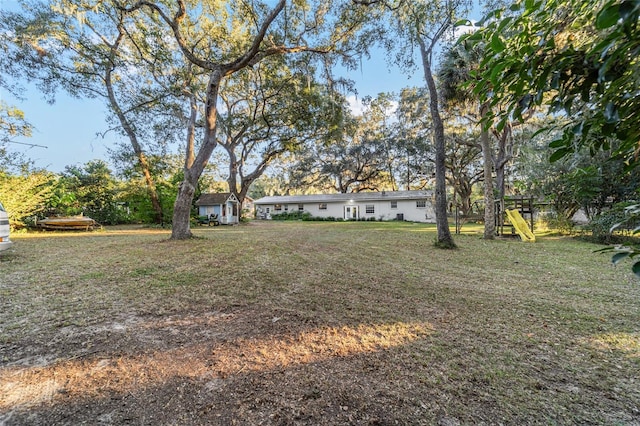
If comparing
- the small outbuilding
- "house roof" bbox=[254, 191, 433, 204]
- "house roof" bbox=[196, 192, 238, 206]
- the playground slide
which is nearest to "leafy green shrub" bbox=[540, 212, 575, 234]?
the playground slide

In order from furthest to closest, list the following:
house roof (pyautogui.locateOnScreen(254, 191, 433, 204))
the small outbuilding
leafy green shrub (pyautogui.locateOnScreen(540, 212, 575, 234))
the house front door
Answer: the house front door → house roof (pyautogui.locateOnScreen(254, 191, 433, 204)) → the small outbuilding → leafy green shrub (pyautogui.locateOnScreen(540, 212, 575, 234))

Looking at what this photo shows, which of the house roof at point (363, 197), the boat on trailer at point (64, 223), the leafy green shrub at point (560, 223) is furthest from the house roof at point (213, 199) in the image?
the leafy green shrub at point (560, 223)

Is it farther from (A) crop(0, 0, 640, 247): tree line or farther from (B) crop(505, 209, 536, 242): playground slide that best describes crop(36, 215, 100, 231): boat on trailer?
(B) crop(505, 209, 536, 242): playground slide

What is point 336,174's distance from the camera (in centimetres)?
3005

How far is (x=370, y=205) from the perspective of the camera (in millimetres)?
25875

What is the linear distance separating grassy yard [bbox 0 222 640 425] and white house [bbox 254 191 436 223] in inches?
790

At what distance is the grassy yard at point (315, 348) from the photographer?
163 centimetres

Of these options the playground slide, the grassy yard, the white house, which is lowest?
the grassy yard

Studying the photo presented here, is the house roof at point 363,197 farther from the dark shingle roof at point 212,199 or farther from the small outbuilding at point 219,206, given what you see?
the dark shingle roof at point 212,199

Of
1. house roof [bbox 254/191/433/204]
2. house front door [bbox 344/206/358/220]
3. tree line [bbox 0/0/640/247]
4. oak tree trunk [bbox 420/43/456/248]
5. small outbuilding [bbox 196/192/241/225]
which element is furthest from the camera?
house front door [bbox 344/206/358/220]

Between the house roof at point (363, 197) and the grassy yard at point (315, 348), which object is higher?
the house roof at point (363, 197)

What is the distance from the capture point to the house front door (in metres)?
26.3

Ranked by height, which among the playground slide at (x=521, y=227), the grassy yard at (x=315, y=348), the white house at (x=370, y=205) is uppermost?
the white house at (x=370, y=205)

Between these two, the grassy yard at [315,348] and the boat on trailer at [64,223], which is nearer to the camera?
the grassy yard at [315,348]
